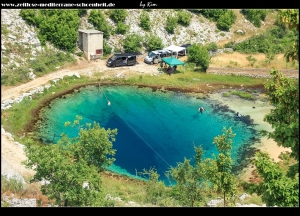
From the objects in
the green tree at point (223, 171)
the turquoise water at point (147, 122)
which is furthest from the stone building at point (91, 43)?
the green tree at point (223, 171)

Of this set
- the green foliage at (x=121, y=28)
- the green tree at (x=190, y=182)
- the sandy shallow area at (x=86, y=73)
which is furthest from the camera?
the green foliage at (x=121, y=28)

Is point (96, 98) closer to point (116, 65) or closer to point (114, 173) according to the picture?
point (116, 65)

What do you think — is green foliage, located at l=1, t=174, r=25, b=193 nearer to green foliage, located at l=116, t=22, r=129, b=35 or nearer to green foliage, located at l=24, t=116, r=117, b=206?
green foliage, located at l=24, t=116, r=117, b=206

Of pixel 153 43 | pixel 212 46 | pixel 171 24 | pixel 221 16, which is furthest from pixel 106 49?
pixel 221 16

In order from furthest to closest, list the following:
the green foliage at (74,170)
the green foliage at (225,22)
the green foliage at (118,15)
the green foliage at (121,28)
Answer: the green foliage at (225,22)
the green foliage at (118,15)
the green foliage at (121,28)
the green foliage at (74,170)

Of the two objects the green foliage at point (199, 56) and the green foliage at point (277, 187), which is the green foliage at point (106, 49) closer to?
the green foliage at point (199, 56)

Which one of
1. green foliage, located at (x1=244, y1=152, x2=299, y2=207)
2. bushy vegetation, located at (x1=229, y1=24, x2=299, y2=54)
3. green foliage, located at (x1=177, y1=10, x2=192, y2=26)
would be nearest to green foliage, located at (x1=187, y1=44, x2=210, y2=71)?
bushy vegetation, located at (x1=229, y1=24, x2=299, y2=54)

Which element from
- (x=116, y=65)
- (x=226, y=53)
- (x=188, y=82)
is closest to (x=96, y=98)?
(x=116, y=65)
